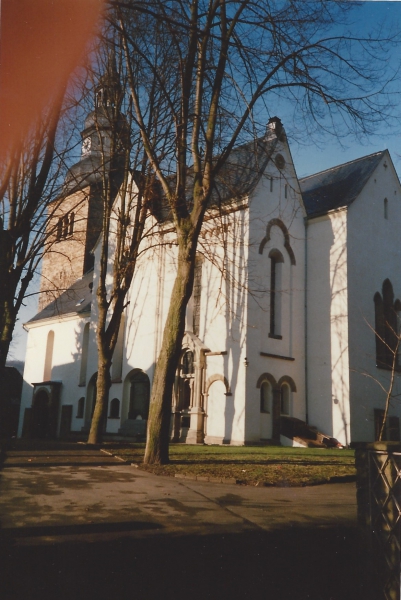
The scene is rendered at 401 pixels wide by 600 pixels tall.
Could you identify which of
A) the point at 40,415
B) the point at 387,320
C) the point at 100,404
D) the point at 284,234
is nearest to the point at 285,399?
the point at 387,320

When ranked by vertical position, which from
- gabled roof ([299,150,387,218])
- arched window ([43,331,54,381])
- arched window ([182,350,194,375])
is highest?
Answer: gabled roof ([299,150,387,218])

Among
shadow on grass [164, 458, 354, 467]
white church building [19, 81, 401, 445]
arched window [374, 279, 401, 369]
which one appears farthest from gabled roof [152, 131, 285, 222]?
arched window [374, 279, 401, 369]

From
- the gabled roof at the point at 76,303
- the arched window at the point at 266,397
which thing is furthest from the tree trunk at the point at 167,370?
the gabled roof at the point at 76,303

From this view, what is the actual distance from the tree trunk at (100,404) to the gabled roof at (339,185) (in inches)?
530

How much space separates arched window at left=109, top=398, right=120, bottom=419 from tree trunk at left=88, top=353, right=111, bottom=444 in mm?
10197

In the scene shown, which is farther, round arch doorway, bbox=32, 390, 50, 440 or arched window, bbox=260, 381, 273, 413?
round arch doorway, bbox=32, 390, 50, 440

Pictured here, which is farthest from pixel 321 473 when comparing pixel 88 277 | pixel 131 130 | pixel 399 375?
pixel 88 277

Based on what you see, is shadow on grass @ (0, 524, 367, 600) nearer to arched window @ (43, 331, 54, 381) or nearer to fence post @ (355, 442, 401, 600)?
fence post @ (355, 442, 401, 600)

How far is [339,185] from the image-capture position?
28.5 m

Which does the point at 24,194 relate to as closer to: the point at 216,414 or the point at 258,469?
the point at 258,469

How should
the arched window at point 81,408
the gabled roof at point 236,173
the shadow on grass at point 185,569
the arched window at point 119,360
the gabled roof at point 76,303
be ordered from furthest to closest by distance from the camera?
the gabled roof at point 76,303, the arched window at point 81,408, the arched window at point 119,360, the gabled roof at point 236,173, the shadow on grass at point 185,569

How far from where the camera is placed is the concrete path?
11.3ft

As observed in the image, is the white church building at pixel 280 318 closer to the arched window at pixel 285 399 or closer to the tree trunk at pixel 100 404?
the arched window at pixel 285 399

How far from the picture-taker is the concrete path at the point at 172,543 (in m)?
3.46
